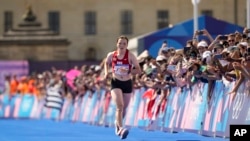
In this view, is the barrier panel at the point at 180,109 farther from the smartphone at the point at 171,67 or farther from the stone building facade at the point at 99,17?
the stone building facade at the point at 99,17

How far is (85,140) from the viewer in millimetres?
20812

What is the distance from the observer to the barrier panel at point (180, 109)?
20.4 metres

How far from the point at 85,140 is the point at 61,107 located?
61.8 ft

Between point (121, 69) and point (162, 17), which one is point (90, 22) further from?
point (121, 69)

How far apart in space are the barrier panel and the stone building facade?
58369 mm

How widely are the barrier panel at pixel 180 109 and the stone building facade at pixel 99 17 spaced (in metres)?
58.4

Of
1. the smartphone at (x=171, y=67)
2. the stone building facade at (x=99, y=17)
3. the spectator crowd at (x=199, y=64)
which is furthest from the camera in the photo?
the stone building facade at (x=99, y=17)

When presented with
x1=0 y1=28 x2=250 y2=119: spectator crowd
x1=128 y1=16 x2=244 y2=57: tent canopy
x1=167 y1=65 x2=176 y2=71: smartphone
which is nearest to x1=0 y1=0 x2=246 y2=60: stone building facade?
x1=128 y1=16 x2=244 y2=57: tent canopy

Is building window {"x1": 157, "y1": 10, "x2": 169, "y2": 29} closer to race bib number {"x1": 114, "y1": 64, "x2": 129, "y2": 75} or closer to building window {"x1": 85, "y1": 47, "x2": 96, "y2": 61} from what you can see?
building window {"x1": 85, "y1": 47, "x2": 96, "y2": 61}

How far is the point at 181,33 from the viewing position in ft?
119

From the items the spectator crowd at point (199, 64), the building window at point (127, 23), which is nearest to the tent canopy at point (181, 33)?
the spectator crowd at point (199, 64)

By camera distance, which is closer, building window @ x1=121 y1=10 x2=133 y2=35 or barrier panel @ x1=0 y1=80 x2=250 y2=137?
barrier panel @ x1=0 y1=80 x2=250 y2=137

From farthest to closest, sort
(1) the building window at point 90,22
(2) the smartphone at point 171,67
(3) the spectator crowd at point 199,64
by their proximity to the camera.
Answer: (1) the building window at point 90,22 < (2) the smartphone at point 171,67 < (3) the spectator crowd at point 199,64

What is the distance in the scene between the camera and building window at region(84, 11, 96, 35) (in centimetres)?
9538
